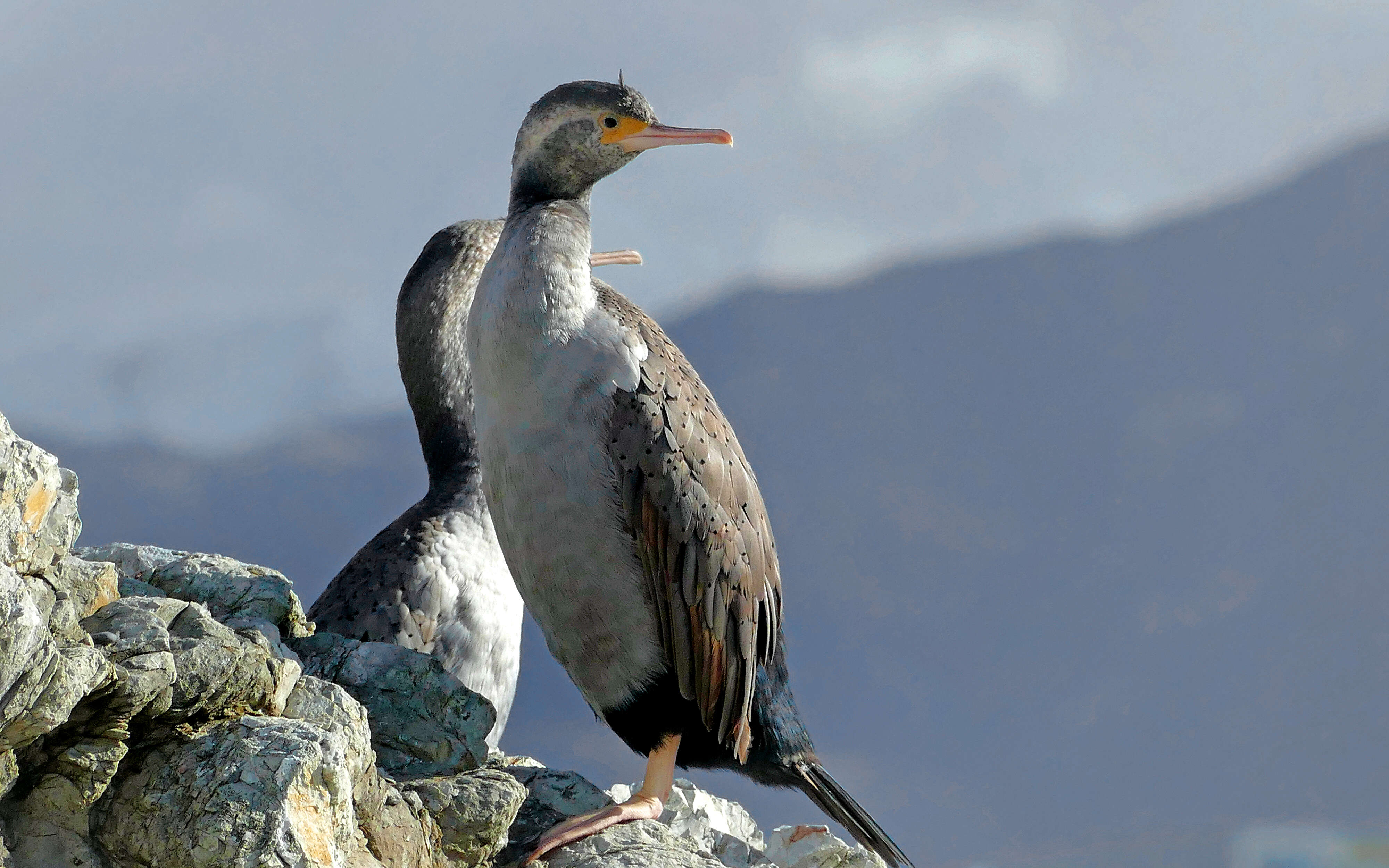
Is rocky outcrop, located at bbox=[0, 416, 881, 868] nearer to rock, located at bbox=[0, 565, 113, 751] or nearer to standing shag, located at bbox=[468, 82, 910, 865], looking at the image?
rock, located at bbox=[0, 565, 113, 751]

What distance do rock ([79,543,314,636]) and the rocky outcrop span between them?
0.42m

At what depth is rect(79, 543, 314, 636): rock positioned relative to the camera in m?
3.85

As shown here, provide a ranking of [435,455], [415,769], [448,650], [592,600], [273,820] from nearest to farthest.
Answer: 1. [273,820]
2. [415,769]
3. [592,600]
4. [448,650]
5. [435,455]

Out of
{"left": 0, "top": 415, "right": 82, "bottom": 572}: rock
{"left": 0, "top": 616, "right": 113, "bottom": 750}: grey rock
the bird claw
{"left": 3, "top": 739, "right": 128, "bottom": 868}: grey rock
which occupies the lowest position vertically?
{"left": 3, "top": 739, "right": 128, "bottom": 868}: grey rock

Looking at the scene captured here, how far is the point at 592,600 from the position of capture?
3.88m

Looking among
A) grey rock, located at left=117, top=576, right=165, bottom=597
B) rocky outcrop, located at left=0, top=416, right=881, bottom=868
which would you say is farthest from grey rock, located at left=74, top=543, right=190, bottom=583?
rocky outcrop, located at left=0, top=416, right=881, bottom=868

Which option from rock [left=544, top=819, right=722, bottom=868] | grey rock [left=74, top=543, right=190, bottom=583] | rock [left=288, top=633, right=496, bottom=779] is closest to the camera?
rock [left=544, top=819, right=722, bottom=868]

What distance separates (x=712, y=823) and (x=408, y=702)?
3.97 ft

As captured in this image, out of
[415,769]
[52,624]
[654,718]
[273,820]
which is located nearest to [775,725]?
[654,718]

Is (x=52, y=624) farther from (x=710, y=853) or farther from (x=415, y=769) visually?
(x=710, y=853)

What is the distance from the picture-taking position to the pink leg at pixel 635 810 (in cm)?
352

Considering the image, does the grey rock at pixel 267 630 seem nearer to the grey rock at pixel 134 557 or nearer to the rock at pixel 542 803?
the grey rock at pixel 134 557

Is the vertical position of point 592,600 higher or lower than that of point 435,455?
lower

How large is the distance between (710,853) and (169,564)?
70.6 inches
